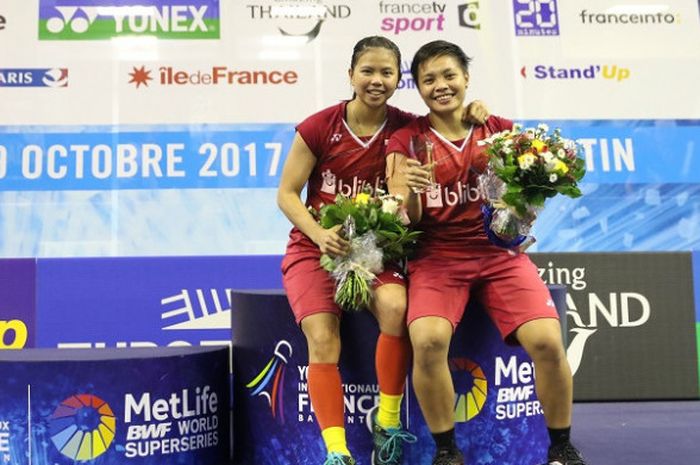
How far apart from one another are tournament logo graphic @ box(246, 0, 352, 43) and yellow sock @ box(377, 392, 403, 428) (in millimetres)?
4615

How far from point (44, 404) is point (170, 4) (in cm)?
479

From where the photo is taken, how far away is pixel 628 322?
4.77 metres

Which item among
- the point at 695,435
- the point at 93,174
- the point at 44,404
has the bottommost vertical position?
the point at 695,435

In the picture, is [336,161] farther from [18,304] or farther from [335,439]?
[18,304]

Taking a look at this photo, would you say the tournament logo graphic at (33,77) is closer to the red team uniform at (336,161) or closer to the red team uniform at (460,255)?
the red team uniform at (336,161)

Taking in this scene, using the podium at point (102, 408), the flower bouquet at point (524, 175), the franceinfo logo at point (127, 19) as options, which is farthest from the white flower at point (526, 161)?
the franceinfo logo at point (127, 19)

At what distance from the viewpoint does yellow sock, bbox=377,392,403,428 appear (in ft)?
9.05

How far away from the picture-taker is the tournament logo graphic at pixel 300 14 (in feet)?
22.2

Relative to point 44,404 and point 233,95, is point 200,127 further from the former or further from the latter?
point 44,404

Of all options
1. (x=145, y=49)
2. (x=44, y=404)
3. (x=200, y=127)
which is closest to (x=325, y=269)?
(x=44, y=404)

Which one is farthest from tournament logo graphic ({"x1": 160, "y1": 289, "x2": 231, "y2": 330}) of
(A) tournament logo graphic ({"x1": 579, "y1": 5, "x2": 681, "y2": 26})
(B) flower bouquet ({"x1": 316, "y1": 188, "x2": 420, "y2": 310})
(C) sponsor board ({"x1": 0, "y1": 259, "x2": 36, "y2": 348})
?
(A) tournament logo graphic ({"x1": 579, "y1": 5, "x2": 681, "y2": 26})

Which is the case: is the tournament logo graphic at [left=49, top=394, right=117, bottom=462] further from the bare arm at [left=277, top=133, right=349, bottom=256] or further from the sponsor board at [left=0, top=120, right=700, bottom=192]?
the sponsor board at [left=0, top=120, right=700, bottom=192]

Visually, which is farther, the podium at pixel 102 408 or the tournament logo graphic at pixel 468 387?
the tournament logo graphic at pixel 468 387

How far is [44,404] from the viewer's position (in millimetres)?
2771
